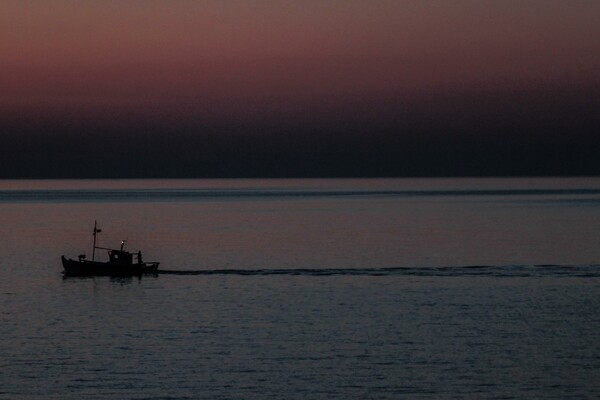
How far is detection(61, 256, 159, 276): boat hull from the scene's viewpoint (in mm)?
74000

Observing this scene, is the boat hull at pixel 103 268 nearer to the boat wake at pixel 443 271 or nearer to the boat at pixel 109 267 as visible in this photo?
the boat at pixel 109 267

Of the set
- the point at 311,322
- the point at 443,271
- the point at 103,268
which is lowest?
the point at 311,322

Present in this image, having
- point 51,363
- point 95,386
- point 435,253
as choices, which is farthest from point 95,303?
point 435,253

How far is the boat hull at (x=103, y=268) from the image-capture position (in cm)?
7400

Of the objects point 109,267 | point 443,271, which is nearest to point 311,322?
point 443,271

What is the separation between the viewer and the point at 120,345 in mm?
43062

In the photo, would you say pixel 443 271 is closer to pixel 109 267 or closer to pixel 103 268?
pixel 109 267

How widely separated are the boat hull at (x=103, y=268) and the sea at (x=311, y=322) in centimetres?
107

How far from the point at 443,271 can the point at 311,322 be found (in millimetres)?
26476

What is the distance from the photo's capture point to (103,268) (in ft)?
246

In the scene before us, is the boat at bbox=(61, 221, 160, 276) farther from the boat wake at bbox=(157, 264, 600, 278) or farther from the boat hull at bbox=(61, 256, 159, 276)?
the boat wake at bbox=(157, 264, 600, 278)

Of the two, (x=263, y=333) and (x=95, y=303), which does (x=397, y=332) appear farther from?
(x=95, y=303)

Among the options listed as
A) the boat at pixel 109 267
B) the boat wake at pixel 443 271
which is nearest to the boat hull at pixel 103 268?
the boat at pixel 109 267

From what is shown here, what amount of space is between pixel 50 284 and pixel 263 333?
89.4 ft
